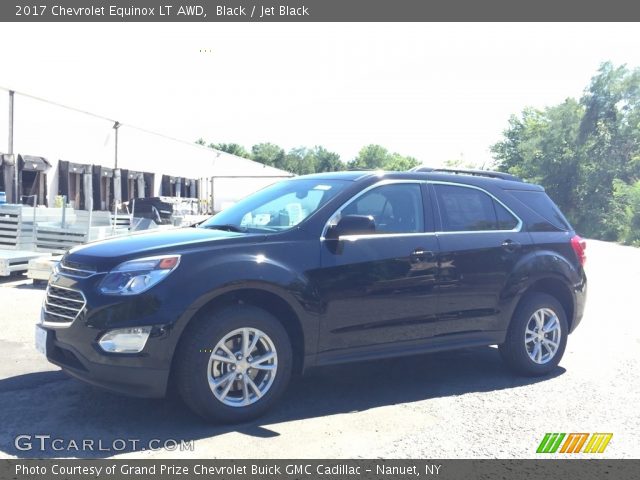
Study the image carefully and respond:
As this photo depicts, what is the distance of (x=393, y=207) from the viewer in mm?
5328

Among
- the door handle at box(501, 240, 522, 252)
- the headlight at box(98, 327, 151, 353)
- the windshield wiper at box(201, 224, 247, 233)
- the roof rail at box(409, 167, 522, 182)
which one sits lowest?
the headlight at box(98, 327, 151, 353)

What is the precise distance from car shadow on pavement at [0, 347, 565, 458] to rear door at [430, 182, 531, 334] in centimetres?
65

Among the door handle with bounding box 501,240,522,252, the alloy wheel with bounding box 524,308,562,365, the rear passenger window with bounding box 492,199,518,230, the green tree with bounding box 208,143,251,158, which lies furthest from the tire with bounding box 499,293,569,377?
the green tree with bounding box 208,143,251,158

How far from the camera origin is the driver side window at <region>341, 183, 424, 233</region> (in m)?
5.16

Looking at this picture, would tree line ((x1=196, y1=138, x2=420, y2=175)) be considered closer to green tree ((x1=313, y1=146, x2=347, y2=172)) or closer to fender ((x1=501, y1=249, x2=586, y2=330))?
green tree ((x1=313, y1=146, x2=347, y2=172))

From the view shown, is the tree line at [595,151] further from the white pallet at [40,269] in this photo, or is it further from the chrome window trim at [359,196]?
the chrome window trim at [359,196]

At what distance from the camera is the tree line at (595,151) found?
41469 mm

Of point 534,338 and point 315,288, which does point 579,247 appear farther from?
point 315,288

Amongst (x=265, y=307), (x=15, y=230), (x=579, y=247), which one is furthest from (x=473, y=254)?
(x=15, y=230)

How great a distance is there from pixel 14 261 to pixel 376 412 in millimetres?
8719

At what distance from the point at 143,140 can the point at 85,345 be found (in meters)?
31.5
